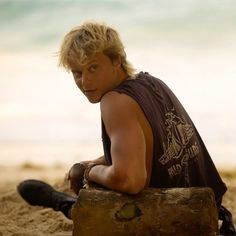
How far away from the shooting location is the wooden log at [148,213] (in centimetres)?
291

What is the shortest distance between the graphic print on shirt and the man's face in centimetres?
32

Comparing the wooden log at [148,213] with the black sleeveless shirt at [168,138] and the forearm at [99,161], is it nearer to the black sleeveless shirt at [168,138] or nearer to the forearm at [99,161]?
the black sleeveless shirt at [168,138]

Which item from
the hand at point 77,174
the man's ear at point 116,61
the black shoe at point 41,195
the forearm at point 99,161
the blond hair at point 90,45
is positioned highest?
the blond hair at point 90,45

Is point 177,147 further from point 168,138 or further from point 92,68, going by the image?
point 92,68

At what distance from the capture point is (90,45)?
3211mm

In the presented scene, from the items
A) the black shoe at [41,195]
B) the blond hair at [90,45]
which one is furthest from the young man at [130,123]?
the black shoe at [41,195]

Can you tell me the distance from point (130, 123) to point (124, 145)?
117mm

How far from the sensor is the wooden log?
291cm

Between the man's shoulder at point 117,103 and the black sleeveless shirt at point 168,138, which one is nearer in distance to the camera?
the man's shoulder at point 117,103

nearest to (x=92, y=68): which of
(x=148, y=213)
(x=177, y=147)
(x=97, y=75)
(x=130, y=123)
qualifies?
(x=97, y=75)

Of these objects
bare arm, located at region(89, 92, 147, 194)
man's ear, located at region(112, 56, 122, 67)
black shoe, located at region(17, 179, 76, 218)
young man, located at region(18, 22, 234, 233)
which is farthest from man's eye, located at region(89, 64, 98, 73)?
black shoe, located at region(17, 179, 76, 218)

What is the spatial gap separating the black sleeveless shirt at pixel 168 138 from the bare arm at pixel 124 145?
0.30 ft

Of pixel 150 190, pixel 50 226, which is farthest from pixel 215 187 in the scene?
pixel 50 226

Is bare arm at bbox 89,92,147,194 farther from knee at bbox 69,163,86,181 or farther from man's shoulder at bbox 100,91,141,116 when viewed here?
knee at bbox 69,163,86,181
